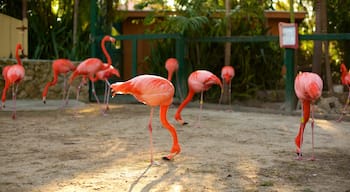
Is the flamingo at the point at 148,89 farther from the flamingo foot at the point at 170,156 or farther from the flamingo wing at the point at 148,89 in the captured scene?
the flamingo foot at the point at 170,156

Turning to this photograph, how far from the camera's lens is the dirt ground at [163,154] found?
12.4ft

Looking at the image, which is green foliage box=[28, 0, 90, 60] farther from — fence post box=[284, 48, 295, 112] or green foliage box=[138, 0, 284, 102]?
fence post box=[284, 48, 295, 112]

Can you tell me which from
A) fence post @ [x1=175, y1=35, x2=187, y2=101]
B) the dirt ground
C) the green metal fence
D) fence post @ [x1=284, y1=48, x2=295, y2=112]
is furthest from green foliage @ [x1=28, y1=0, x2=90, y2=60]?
fence post @ [x1=284, y1=48, x2=295, y2=112]

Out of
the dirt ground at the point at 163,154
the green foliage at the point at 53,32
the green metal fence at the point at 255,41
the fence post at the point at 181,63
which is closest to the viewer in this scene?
the dirt ground at the point at 163,154

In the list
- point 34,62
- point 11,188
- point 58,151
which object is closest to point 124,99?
point 34,62

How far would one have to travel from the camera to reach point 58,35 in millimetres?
12578

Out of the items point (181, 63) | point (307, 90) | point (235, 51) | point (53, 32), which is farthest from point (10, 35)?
point (307, 90)

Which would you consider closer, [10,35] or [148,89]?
[148,89]

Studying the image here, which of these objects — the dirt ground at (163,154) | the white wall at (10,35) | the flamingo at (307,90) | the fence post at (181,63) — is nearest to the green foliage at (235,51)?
the fence post at (181,63)

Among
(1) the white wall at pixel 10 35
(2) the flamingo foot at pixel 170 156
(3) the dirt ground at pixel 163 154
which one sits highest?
(1) the white wall at pixel 10 35

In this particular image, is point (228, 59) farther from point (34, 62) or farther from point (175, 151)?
point (175, 151)

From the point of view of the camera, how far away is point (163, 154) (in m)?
4.98

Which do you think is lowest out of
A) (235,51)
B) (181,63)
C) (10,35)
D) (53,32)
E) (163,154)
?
(163,154)

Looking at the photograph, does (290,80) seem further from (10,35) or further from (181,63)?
(10,35)
